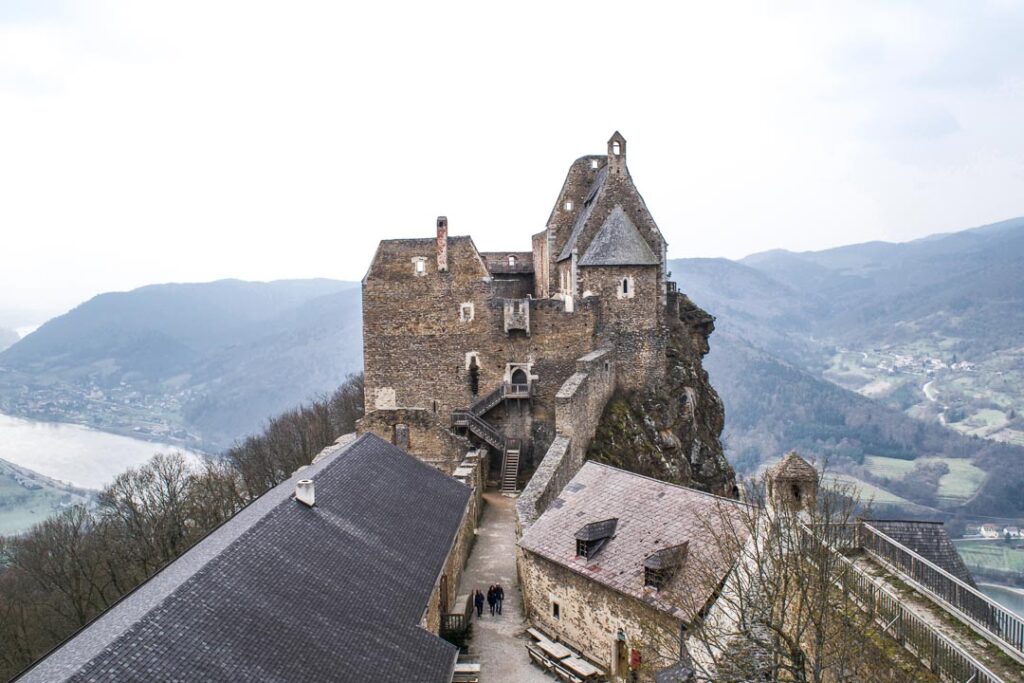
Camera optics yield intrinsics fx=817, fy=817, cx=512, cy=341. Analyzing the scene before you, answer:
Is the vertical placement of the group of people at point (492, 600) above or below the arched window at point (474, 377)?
below

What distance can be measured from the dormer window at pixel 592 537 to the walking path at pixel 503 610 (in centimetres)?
312

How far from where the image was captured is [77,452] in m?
172

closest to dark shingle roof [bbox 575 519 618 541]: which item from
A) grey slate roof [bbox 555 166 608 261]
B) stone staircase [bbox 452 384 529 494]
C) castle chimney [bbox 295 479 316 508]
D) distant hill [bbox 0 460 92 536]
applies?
castle chimney [bbox 295 479 316 508]

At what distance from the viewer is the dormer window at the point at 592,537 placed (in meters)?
20.7

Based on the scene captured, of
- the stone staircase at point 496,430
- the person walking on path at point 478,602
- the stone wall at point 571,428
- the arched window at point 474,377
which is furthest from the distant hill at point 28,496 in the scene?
the person walking on path at point 478,602

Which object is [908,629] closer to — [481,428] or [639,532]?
[639,532]

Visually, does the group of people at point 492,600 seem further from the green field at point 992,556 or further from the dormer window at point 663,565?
the green field at point 992,556

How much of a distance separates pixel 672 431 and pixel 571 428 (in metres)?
7.94

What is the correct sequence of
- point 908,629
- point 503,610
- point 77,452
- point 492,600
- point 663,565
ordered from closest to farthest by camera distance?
point 908,629
point 663,565
point 492,600
point 503,610
point 77,452

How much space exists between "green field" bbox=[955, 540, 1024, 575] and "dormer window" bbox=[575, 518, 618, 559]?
97.4 m

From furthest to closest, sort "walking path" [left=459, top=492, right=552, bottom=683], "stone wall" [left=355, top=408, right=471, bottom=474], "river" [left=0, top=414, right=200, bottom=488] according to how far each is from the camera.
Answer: "river" [left=0, top=414, right=200, bottom=488], "stone wall" [left=355, top=408, right=471, bottom=474], "walking path" [left=459, top=492, right=552, bottom=683]

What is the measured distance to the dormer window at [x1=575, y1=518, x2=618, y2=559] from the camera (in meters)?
20.7

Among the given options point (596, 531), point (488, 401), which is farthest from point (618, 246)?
point (596, 531)

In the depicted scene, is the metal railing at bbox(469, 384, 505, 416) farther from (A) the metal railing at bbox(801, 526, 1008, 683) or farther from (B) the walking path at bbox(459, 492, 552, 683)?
(A) the metal railing at bbox(801, 526, 1008, 683)
